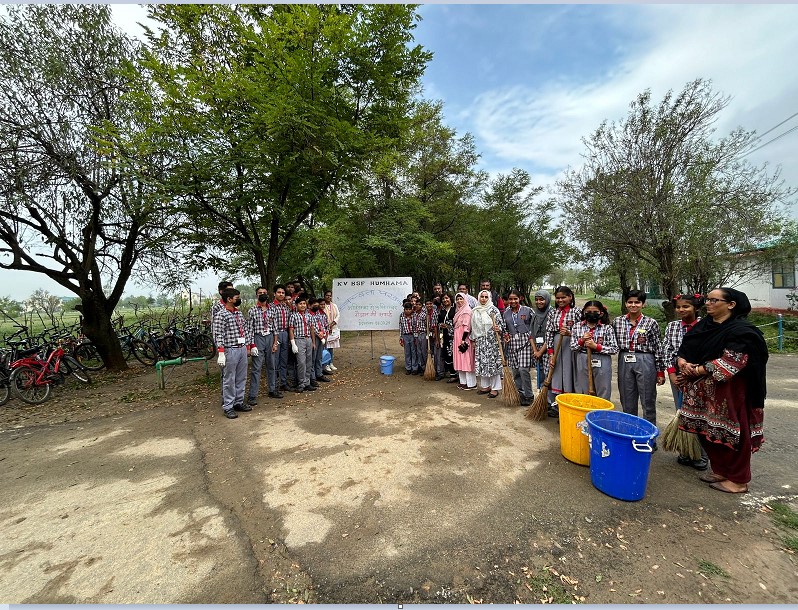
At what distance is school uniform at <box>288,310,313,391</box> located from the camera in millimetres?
5602

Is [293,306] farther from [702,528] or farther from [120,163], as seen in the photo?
[702,528]

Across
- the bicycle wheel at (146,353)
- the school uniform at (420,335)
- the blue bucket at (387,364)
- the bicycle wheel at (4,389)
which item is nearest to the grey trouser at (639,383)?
the school uniform at (420,335)

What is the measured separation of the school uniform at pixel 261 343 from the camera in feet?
16.7

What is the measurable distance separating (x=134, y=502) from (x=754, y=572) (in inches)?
162

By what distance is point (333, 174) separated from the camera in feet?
21.0

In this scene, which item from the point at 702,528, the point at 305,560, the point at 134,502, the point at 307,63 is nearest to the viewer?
the point at 305,560

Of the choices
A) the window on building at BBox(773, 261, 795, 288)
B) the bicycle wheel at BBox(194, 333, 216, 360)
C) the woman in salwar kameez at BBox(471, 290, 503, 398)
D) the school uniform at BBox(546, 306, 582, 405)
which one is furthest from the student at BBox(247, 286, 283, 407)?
the window on building at BBox(773, 261, 795, 288)

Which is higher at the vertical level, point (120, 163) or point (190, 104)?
point (190, 104)

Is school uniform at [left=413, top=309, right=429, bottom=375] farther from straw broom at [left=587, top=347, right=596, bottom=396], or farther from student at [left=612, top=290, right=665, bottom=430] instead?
student at [left=612, top=290, right=665, bottom=430]

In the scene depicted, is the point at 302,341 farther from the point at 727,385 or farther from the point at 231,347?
the point at 727,385

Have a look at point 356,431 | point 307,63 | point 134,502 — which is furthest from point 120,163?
point 356,431

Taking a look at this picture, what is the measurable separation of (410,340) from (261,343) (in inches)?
113

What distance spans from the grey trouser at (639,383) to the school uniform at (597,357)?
0.45 ft

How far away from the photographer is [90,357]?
798 centimetres
